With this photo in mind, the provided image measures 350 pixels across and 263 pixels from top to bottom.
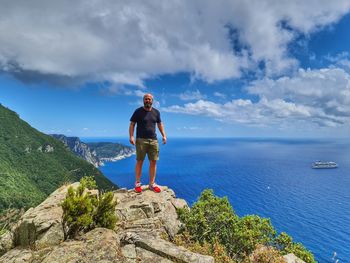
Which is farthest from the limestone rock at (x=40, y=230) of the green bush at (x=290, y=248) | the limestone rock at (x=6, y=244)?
the green bush at (x=290, y=248)

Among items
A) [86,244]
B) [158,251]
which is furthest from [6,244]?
[158,251]

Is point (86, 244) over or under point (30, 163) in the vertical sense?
over

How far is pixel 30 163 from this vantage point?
112375mm

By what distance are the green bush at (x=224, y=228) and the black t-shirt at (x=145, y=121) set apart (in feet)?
12.5

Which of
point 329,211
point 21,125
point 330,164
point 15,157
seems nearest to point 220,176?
point 329,211

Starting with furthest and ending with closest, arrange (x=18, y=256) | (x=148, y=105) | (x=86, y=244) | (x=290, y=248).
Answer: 1. (x=290, y=248)
2. (x=148, y=105)
3. (x=86, y=244)
4. (x=18, y=256)

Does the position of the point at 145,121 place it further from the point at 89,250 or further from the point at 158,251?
the point at 89,250

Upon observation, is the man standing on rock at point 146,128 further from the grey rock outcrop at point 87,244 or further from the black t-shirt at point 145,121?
the grey rock outcrop at point 87,244

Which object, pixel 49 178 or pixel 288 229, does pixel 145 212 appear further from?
pixel 49 178

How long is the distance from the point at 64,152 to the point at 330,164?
557 feet

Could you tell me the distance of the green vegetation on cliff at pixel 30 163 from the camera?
78144mm

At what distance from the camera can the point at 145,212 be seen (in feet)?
32.7

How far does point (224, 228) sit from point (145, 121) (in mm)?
5644

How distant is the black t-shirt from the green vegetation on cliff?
7036cm
